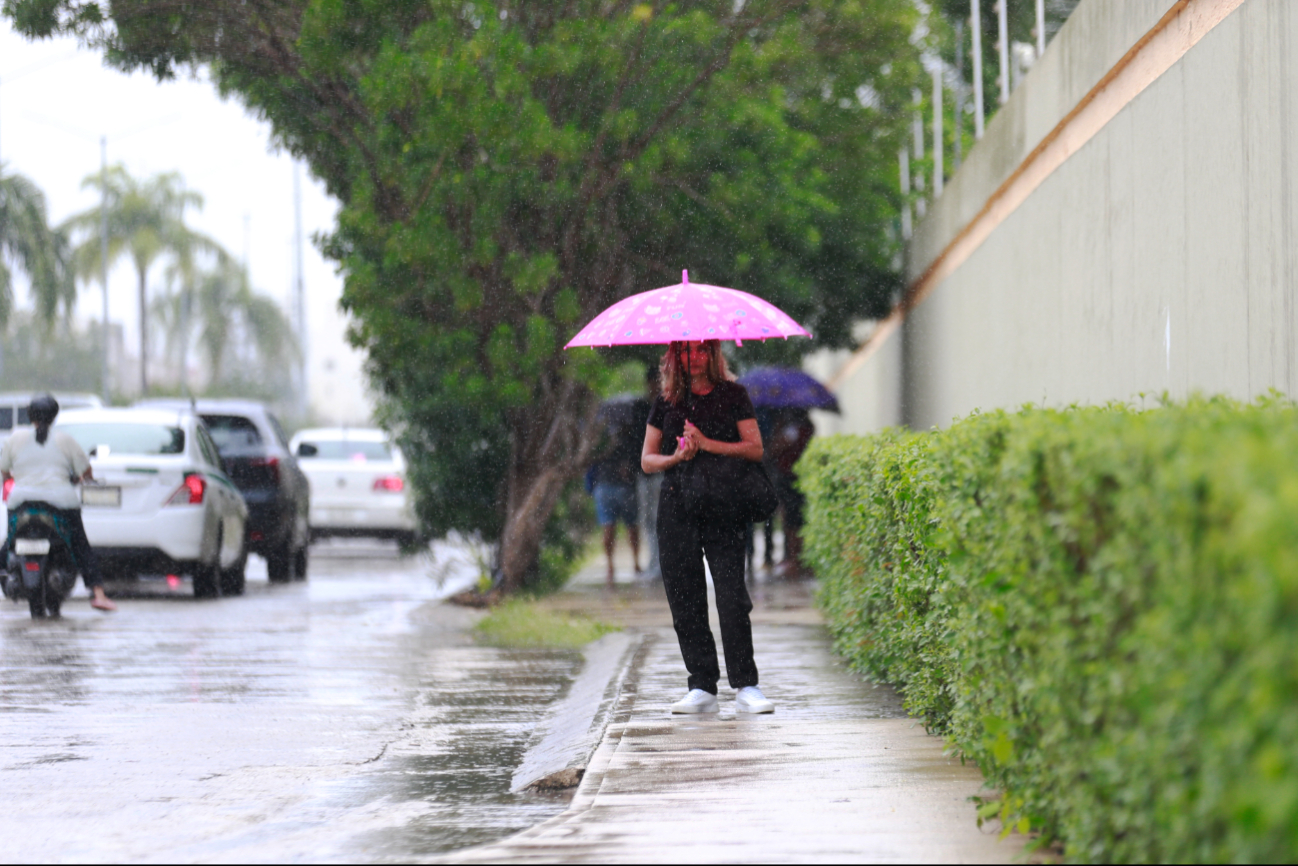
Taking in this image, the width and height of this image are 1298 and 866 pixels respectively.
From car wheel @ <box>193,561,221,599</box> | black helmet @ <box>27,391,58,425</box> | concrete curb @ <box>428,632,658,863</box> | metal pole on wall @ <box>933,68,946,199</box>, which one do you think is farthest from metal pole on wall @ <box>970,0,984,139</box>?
car wheel @ <box>193,561,221,599</box>

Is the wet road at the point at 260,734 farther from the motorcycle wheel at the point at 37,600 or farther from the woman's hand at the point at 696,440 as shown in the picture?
the woman's hand at the point at 696,440

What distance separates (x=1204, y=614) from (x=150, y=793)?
463cm

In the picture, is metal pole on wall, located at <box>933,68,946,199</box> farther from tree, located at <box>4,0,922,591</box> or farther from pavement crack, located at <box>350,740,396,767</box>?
pavement crack, located at <box>350,740,396,767</box>

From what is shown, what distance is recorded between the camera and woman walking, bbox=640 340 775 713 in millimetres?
7402

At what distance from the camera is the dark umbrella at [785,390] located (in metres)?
16.1

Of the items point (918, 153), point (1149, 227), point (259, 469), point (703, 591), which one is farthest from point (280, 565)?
point (1149, 227)

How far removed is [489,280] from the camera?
525 inches

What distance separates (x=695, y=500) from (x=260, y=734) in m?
2.35

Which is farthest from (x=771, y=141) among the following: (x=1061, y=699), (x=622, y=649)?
(x=1061, y=699)

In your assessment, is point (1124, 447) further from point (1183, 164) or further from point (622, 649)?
point (622, 649)

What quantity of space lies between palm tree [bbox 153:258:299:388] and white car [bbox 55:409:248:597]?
173 ft

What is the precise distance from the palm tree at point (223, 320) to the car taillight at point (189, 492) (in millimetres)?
53357

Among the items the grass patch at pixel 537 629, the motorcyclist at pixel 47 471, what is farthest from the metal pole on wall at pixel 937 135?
the motorcyclist at pixel 47 471

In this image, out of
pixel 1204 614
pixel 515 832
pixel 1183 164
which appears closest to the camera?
pixel 1204 614
